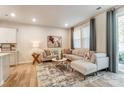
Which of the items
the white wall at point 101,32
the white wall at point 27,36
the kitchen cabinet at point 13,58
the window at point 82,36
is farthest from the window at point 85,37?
the kitchen cabinet at point 13,58

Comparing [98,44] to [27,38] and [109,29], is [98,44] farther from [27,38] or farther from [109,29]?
[27,38]

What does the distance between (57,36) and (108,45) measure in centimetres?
409

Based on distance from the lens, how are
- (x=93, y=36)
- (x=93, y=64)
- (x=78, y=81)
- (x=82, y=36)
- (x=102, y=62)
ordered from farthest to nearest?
(x=82, y=36)
(x=93, y=36)
(x=102, y=62)
(x=93, y=64)
(x=78, y=81)

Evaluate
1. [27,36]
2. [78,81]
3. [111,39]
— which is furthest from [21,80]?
[111,39]

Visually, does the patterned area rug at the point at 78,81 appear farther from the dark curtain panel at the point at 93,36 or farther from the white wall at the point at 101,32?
the dark curtain panel at the point at 93,36

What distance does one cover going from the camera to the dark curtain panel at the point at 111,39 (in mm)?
3523

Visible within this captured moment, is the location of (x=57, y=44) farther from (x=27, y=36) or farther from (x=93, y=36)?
(x=93, y=36)

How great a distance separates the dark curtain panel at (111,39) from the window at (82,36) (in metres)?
1.68

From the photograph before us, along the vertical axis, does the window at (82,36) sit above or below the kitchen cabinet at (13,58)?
above

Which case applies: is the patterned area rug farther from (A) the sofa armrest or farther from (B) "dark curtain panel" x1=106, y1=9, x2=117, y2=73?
(B) "dark curtain panel" x1=106, y1=9, x2=117, y2=73

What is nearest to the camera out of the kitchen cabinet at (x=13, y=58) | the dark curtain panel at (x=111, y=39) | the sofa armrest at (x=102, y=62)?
the sofa armrest at (x=102, y=62)

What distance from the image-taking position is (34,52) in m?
5.75

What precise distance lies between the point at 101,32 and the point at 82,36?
6.19 feet

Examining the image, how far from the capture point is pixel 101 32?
13.7ft
